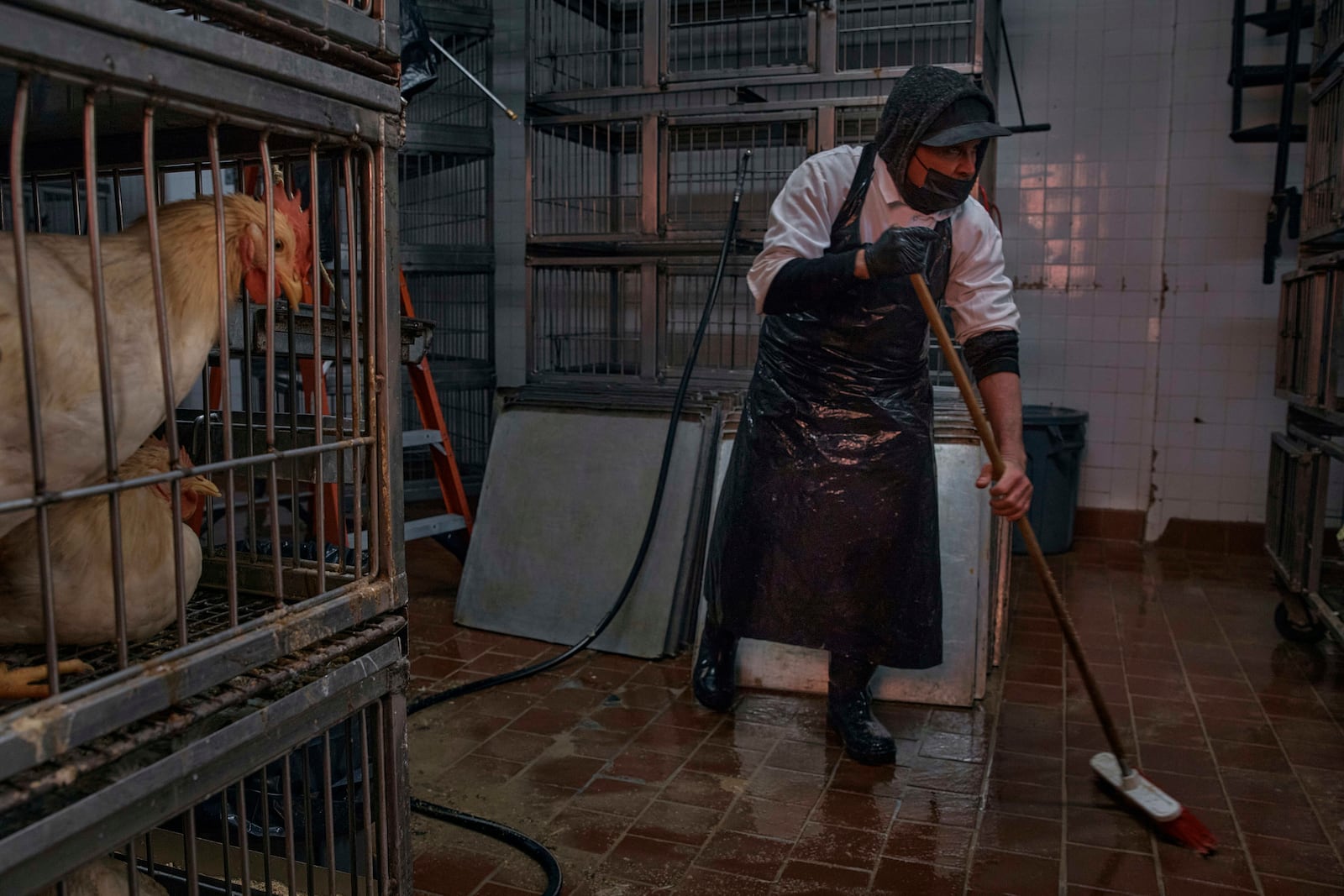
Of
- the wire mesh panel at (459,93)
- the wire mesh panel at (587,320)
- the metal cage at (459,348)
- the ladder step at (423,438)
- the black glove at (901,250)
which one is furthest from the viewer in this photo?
the metal cage at (459,348)

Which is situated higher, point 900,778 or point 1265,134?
point 1265,134

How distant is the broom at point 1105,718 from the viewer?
2.62 meters

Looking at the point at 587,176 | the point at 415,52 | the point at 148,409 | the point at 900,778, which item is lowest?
the point at 900,778

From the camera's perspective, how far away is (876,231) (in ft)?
10.1

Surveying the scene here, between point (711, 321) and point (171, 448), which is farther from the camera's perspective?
point (711, 321)

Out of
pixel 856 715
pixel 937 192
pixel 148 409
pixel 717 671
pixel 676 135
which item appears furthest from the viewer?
pixel 676 135

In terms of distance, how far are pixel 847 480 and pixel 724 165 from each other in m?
2.65

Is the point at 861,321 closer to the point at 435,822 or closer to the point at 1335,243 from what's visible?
the point at 435,822

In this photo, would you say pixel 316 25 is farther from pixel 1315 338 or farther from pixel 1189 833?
pixel 1315 338

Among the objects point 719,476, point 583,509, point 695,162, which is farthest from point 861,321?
point 695,162

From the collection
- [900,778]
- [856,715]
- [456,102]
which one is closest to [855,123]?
[456,102]

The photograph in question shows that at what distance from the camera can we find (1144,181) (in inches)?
235

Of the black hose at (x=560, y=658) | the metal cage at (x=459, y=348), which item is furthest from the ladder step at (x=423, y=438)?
the metal cage at (x=459, y=348)

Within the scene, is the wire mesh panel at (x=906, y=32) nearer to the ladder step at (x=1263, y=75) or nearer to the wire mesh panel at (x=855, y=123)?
the wire mesh panel at (x=855, y=123)
